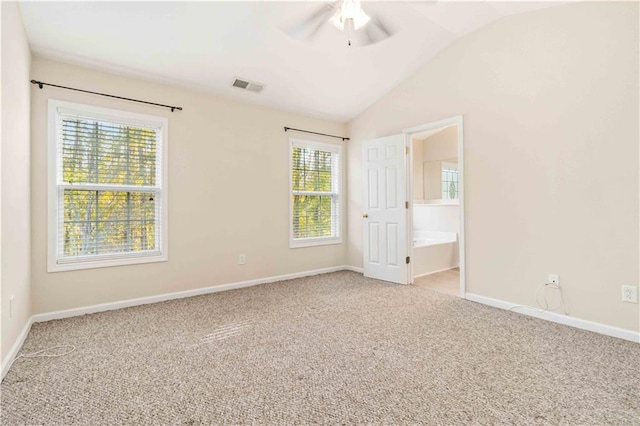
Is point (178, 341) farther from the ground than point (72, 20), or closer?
closer

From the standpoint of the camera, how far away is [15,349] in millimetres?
2217

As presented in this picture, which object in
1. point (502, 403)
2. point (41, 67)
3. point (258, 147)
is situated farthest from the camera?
point (258, 147)

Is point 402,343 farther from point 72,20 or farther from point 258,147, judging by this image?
point 72,20

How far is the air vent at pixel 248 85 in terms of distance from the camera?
3713 millimetres

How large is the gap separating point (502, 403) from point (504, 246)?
1949 millimetres

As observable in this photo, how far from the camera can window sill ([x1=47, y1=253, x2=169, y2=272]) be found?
2.95 metres

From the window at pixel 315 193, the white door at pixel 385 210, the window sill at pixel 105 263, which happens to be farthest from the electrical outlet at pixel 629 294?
the window sill at pixel 105 263

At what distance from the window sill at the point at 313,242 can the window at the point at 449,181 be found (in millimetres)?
2235

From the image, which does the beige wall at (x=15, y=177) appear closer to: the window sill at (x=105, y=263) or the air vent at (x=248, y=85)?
the window sill at (x=105, y=263)

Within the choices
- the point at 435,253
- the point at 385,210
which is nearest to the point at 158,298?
the point at 385,210

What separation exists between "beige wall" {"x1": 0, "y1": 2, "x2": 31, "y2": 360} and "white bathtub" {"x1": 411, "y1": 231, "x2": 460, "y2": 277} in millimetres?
3954

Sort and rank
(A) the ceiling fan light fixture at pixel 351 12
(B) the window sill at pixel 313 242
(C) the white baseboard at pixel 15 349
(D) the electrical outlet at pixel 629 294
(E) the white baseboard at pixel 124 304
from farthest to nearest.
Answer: (B) the window sill at pixel 313 242, (D) the electrical outlet at pixel 629 294, (A) the ceiling fan light fixture at pixel 351 12, (E) the white baseboard at pixel 124 304, (C) the white baseboard at pixel 15 349

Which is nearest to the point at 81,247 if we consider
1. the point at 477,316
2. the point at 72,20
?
Result: the point at 72,20

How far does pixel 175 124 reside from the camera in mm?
3584
